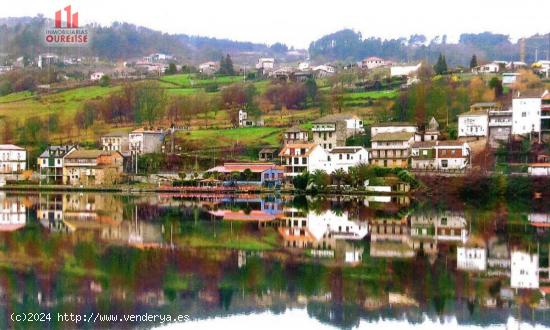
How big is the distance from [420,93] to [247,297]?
115ft

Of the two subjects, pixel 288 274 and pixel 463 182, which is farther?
pixel 463 182

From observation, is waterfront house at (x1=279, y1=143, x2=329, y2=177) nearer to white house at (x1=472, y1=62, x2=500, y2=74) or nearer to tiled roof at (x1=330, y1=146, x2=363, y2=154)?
tiled roof at (x1=330, y1=146, x2=363, y2=154)

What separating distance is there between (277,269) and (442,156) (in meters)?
25.4

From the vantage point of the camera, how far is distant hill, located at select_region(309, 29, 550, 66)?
113 m

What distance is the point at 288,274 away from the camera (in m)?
17.5

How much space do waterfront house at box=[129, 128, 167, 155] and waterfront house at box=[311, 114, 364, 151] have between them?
9.56 metres

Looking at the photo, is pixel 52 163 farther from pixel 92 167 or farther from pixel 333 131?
pixel 333 131

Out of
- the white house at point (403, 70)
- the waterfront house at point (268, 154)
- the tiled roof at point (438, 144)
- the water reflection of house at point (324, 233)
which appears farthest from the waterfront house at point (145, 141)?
the water reflection of house at point (324, 233)

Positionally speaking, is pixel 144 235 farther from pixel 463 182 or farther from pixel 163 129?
pixel 163 129

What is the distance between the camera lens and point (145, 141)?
5144 cm

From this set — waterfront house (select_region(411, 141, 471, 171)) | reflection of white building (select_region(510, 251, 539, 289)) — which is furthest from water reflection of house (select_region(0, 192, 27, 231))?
waterfront house (select_region(411, 141, 471, 171))

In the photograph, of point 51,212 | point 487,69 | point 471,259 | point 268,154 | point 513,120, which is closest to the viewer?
point 471,259

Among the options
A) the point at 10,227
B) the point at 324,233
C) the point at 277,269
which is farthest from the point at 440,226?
the point at 10,227

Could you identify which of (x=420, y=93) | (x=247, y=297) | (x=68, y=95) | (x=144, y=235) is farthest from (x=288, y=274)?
(x=68, y=95)
